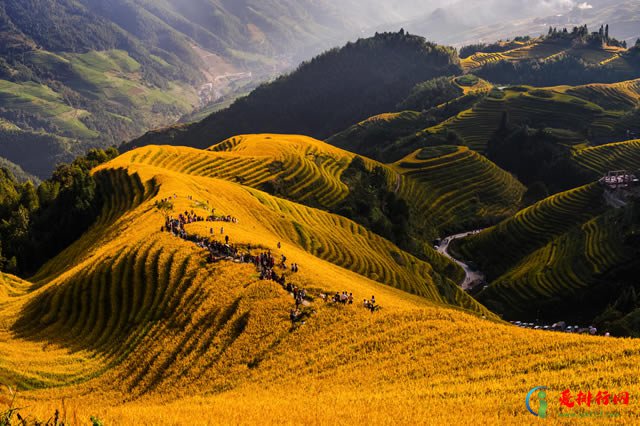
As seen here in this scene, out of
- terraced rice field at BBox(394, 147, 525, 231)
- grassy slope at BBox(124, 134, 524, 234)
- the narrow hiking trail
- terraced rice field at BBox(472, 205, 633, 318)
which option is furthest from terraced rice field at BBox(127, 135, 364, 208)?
terraced rice field at BBox(472, 205, 633, 318)

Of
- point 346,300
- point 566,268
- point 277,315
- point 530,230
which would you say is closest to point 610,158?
point 530,230

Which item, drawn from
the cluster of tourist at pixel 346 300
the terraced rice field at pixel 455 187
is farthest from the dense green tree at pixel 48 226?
the terraced rice field at pixel 455 187

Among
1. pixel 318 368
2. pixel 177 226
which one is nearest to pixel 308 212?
pixel 177 226

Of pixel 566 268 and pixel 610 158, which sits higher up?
pixel 610 158

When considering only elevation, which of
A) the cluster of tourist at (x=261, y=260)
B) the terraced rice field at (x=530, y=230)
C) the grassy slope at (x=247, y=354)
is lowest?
the grassy slope at (x=247, y=354)

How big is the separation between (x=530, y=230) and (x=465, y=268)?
1976 centimetres

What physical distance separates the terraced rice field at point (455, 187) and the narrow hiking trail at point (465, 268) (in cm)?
499

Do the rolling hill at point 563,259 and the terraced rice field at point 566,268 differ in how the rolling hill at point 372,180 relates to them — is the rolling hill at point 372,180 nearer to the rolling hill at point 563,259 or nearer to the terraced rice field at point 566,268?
the rolling hill at point 563,259

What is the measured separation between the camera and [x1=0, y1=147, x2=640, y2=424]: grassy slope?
64.7 ft

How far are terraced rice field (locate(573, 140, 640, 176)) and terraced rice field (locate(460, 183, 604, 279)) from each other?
3312cm

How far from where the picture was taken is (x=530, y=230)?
364ft

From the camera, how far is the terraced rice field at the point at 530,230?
352 feet

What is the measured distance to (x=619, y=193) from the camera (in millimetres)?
112875

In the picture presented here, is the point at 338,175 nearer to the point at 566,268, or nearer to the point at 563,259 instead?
the point at 563,259
